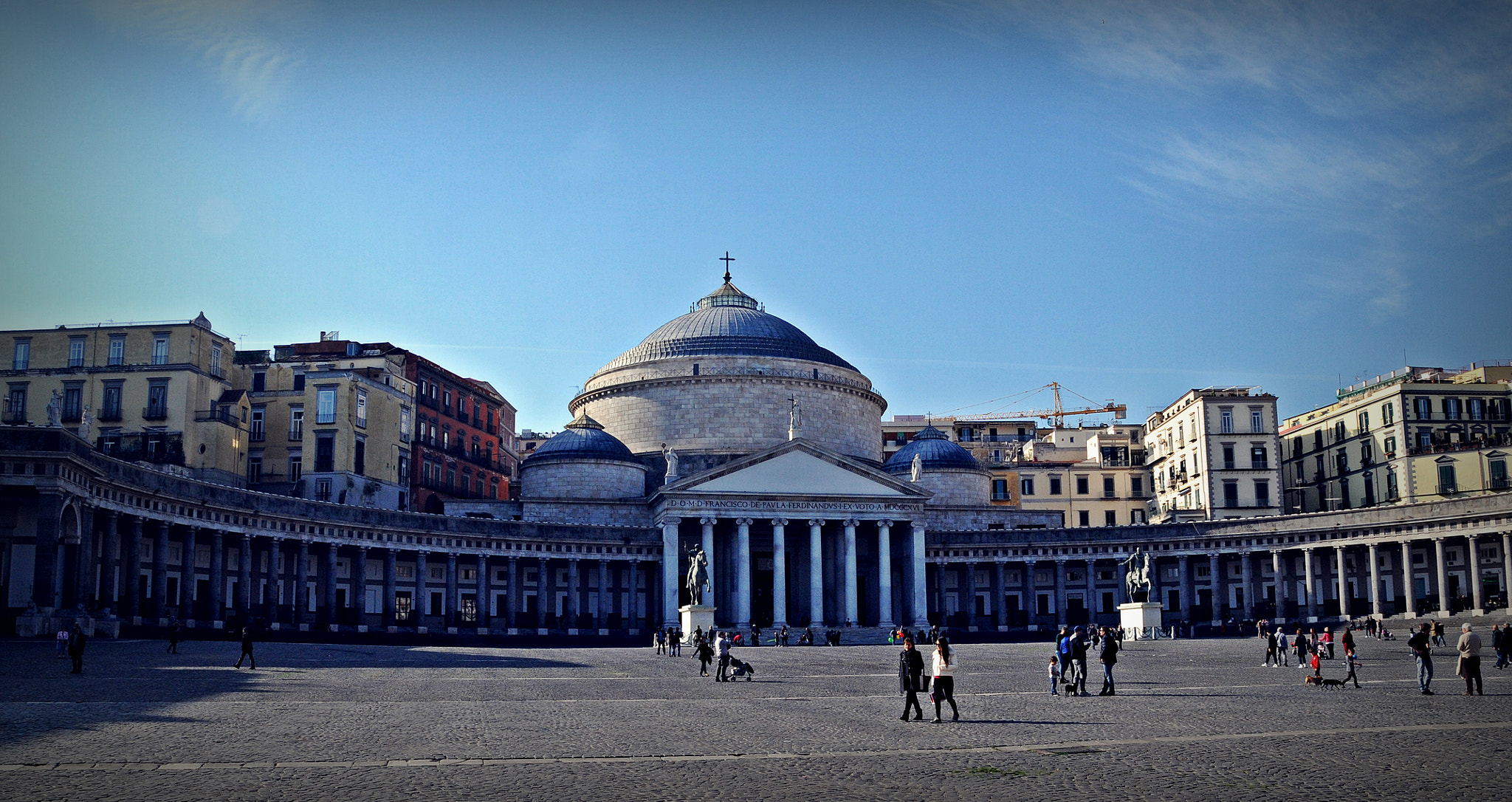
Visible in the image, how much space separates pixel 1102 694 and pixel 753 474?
49489 mm

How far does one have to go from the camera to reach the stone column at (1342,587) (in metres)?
75.1

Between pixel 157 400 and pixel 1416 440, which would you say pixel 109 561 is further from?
pixel 1416 440

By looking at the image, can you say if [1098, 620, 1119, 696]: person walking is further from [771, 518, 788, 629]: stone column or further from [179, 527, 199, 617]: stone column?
[771, 518, 788, 629]: stone column

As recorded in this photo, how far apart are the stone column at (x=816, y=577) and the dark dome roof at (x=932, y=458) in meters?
13.6

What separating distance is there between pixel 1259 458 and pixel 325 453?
55.6 m

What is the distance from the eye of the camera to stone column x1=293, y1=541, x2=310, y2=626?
65.4m

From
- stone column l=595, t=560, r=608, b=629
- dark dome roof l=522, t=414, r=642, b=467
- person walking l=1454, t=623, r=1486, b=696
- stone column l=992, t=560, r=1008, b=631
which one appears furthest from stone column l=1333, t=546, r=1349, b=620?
person walking l=1454, t=623, r=1486, b=696

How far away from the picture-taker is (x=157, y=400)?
69250 millimetres

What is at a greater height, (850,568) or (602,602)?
(850,568)

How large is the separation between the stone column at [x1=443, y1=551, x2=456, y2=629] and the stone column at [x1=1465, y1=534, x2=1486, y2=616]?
49.4m

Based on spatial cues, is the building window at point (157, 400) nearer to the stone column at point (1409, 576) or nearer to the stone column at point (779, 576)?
the stone column at point (779, 576)

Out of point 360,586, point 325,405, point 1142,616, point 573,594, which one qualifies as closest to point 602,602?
point 573,594

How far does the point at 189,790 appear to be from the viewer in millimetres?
14977

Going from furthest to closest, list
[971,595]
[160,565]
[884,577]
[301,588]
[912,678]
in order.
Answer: [971,595]
[884,577]
[301,588]
[160,565]
[912,678]
